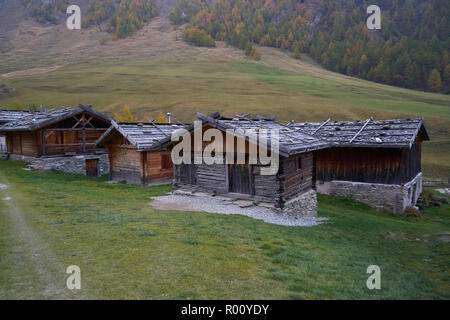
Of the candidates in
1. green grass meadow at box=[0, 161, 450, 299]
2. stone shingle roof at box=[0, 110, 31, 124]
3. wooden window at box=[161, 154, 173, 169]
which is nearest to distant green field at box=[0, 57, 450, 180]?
stone shingle roof at box=[0, 110, 31, 124]

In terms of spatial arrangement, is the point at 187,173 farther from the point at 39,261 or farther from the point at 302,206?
the point at 39,261

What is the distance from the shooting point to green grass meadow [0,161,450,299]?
667 centimetres

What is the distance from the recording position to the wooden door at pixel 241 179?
51.4 ft

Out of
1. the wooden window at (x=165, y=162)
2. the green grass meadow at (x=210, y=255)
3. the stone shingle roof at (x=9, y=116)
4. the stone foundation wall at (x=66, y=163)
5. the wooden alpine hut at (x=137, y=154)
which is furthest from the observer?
the stone shingle roof at (x=9, y=116)

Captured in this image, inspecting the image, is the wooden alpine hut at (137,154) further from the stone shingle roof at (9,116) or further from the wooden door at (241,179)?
the stone shingle roof at (9,116)

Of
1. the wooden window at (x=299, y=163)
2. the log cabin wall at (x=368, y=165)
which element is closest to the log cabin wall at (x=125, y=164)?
the wooden window at (x=299, y=163)

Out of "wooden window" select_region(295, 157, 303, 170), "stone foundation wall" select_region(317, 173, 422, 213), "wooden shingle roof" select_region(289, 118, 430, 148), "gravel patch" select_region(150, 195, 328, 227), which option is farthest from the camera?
"stone foundation wall" select_region(317, 173, 422, 213)

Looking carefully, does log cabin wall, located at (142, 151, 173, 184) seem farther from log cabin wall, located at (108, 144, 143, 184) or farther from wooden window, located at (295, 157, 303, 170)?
wooden window, located at (295, 157, 303, 170)

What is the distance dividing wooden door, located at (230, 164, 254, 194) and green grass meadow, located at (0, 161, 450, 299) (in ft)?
9.40

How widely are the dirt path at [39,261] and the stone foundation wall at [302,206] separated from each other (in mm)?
9591

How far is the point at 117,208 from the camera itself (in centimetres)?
1422

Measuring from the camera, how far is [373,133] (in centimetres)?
2198
